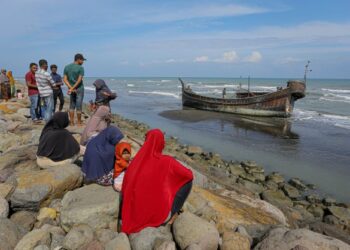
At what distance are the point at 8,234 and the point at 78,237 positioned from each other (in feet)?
2.77

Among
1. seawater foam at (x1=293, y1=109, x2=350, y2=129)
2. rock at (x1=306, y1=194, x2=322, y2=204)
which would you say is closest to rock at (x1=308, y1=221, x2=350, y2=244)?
rock at (x1=306, y1=194, x2=322, y2=204)

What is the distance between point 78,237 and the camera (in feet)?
12.5

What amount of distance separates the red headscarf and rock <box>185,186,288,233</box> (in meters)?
0.63

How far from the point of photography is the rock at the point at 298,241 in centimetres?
350

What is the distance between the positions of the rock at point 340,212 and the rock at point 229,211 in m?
2.68

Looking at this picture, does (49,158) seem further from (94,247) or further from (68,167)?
(94,247)

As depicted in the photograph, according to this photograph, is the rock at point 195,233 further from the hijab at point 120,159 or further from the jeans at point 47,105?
the jeans at point 47,105

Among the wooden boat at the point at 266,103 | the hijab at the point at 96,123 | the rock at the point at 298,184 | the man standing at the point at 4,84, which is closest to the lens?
the hijab at the point at 96,123

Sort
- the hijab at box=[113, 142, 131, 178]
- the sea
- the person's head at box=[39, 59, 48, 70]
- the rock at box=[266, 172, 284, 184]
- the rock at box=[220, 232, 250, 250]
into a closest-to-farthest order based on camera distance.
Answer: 1. the rock at box=[220, 232, 250, 250]
2. the hijab at box=[113, 142, 131, 178]
3. the person's head at box=[39, 59, 48, 70]
4. the rock at box=[266, 172, 284, 184]
5. the sea

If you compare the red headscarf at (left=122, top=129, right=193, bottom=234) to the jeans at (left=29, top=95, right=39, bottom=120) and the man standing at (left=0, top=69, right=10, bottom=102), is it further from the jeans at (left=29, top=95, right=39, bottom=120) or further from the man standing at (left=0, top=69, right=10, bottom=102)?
the man standing at (left=0, top=69, right=10, bottom=102)

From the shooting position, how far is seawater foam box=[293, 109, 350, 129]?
69.2ft

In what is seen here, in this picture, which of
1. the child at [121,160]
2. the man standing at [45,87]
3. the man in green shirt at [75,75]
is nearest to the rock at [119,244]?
the child at [121,160]

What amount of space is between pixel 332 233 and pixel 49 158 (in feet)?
16.9

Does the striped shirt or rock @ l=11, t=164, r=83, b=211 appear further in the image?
the striped shirt
